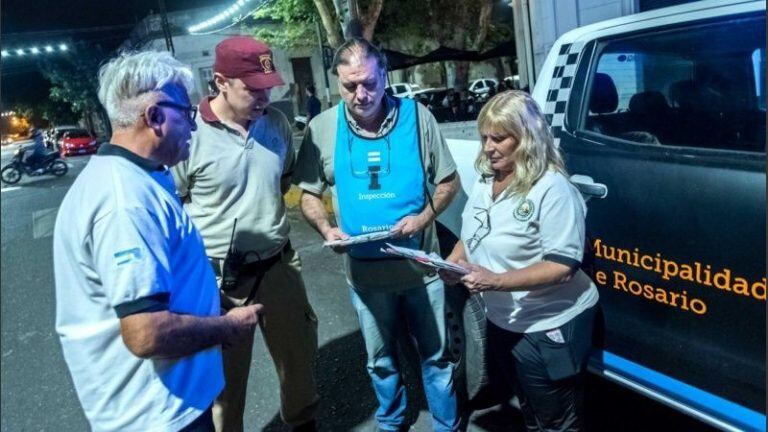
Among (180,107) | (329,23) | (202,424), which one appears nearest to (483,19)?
(329,23)

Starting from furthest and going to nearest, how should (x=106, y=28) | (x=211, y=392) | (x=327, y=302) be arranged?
(x=106, y=28)
(x=327, y=302)
(x=211, y=392)

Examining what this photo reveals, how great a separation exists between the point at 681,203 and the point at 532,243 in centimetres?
65

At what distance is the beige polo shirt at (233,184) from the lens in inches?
86.8

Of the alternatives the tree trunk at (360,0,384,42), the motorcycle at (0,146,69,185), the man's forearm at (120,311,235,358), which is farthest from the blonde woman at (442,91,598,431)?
the motorcycle at (0,146,69,185)

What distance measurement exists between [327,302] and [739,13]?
3396mm

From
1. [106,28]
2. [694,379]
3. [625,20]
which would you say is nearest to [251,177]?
[625,20]

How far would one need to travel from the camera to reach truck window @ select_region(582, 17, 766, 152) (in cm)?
206

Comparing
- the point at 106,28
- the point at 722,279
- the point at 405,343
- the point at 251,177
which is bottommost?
the point at 405,343

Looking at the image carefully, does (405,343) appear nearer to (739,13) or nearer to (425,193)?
(425,193)

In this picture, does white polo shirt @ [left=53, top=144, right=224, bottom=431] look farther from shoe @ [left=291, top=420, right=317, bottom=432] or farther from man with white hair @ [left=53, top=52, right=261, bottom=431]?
shoe @ [left=291, top=420, right=317, bottom=432]

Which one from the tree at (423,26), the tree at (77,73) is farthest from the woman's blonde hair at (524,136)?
the tree at (77,73)

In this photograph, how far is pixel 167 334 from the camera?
1.32m

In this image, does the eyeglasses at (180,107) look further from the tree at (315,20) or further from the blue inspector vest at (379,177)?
the tree at (315,20)

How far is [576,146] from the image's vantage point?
7.98 ft
